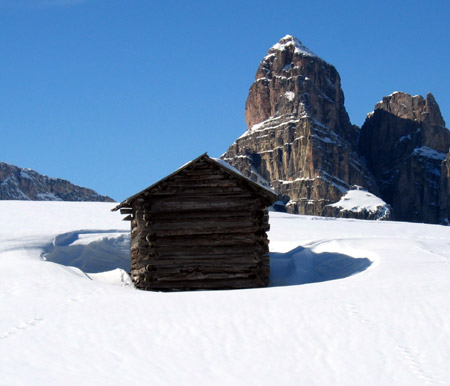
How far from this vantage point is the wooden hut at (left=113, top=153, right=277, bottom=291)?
59.7ft

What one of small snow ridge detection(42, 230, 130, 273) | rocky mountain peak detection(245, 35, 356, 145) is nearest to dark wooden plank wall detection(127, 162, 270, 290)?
small snow ridge detection(42, 230, 130, 273)

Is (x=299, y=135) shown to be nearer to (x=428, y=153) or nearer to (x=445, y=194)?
(x=428, y=153)

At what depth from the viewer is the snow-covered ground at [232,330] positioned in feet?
30.2

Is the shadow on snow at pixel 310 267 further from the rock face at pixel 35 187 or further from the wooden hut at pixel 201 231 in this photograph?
the rock face at pixel 35 187

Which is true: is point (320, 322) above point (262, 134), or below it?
below

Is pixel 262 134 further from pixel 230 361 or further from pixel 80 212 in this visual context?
pixel 230 361

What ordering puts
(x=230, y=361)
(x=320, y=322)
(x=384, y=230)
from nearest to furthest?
1. (x=230, y=361)
2. (x=320, y=322)
3. (x=384, y=230)

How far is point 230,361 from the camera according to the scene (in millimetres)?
9758

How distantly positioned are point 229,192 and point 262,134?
129621mm

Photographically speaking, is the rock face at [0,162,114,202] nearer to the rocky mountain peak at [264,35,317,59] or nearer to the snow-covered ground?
the rocky mountain peak at [264,35,317,59]

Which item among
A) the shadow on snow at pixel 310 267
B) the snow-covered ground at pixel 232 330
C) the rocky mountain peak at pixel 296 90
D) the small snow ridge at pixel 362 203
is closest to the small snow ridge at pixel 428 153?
the rocky mountain peak at pixel 296 90

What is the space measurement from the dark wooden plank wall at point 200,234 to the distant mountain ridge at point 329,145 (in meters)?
115

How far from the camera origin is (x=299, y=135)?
463 ft

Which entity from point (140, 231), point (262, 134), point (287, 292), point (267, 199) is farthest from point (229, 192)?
point (262, 134)
